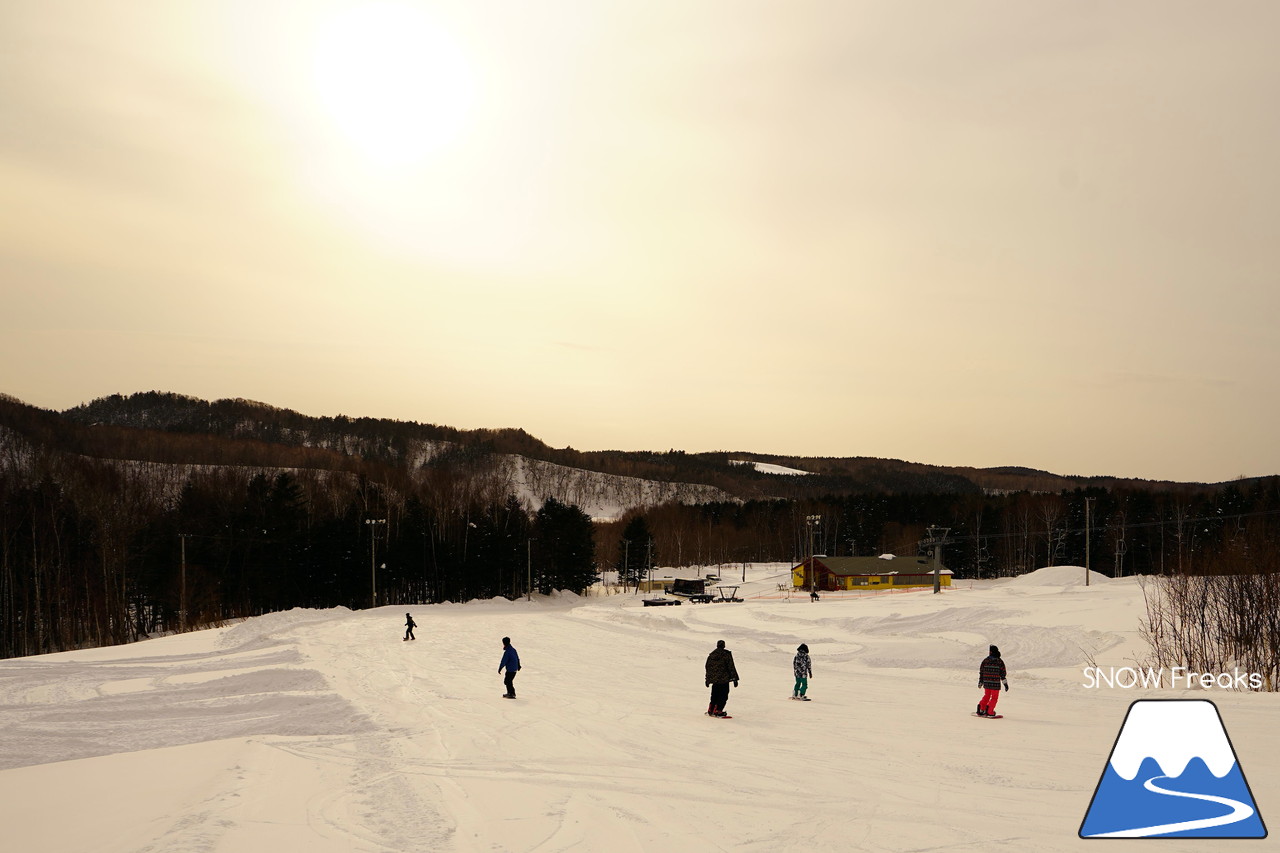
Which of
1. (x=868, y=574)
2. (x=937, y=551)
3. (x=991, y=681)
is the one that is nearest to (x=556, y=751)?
(x=991, y=681)

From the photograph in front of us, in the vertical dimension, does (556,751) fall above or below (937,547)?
above

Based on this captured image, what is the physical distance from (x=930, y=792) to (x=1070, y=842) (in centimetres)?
264

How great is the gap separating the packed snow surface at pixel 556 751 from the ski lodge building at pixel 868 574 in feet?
208

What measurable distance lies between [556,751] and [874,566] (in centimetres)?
9019

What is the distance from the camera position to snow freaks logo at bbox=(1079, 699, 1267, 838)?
1007 cm

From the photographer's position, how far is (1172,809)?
32.9ft

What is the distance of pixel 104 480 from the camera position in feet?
280

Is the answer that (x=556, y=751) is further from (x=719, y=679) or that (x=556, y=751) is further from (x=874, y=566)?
(x=874, y=566)

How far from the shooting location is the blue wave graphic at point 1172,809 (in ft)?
32.9

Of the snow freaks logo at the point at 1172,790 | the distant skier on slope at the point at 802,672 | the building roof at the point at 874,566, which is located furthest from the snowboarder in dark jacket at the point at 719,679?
the building roof at the point at 874,566

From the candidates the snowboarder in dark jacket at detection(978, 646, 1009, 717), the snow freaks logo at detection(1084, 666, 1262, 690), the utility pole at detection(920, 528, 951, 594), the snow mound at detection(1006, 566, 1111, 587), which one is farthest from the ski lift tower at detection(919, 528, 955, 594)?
the snowboarder in dark jacket at detection(978, 646, 1009, 717)

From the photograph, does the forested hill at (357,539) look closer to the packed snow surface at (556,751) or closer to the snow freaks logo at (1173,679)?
the snow freaks logo at (1173,679)

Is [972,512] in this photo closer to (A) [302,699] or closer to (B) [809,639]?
(B) [809,639]

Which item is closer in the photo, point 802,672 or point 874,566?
point 802,672
